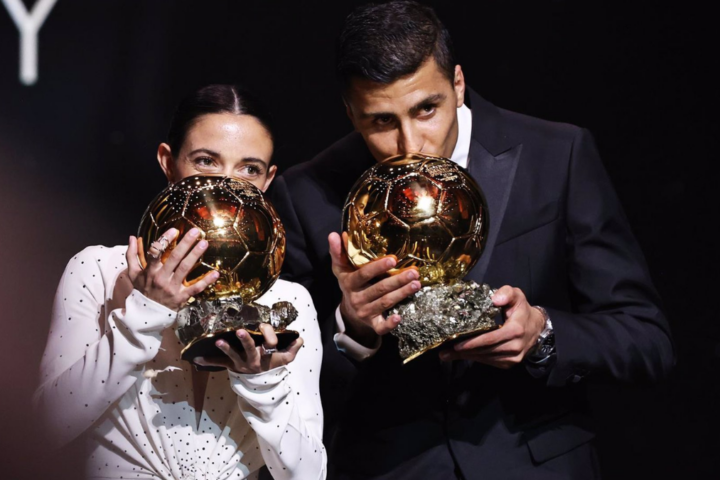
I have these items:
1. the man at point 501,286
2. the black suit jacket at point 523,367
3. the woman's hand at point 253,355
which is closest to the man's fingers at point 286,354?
the woman's hand at point 253,355

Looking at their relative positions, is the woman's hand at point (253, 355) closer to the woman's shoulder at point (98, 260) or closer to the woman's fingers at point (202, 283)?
the woman's fingers at point (202, 283)

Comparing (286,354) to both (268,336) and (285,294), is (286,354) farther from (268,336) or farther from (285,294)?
(285,294)

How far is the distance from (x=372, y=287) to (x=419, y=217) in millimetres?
170

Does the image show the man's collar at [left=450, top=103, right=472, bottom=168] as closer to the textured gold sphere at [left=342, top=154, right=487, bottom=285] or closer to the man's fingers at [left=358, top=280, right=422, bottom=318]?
the textured gold sphere at [left=342, top=154, right=487, bottom=285]

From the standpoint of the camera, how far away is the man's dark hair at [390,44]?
85.1 inches

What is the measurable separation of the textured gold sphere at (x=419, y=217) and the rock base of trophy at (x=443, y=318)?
0.20 feet

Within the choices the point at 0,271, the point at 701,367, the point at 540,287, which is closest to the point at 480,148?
the point at 540,287

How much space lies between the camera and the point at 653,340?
2.23 m

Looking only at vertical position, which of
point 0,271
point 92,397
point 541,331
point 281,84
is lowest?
point 541,331

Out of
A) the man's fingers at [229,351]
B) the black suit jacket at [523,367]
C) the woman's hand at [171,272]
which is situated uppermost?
the woman's hand at [171,272]

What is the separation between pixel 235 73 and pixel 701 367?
6.32ft

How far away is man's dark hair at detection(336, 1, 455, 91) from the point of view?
2162 mm

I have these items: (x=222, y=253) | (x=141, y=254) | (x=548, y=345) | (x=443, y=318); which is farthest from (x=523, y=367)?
(x=141, y=254)

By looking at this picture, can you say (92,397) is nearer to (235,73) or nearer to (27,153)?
(27,153)
